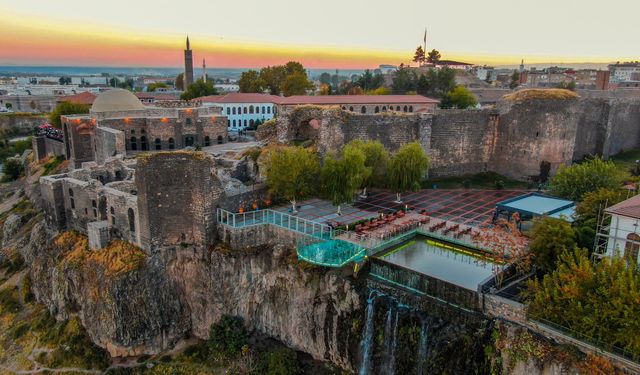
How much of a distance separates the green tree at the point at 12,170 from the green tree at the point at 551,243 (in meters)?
60.0

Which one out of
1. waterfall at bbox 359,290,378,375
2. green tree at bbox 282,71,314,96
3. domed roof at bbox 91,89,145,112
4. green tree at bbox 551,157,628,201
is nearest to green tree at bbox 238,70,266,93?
green tree at bbox 282,71,314,96

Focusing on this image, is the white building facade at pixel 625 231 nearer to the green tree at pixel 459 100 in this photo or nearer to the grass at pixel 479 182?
the grass at pixel 479 182

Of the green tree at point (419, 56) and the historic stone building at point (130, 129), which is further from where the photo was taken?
the green tree at point (419, 56)

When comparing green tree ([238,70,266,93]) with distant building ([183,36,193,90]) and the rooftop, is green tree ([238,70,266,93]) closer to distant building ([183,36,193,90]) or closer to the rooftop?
distant building ([183,36,193,90])

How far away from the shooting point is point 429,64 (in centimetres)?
9219

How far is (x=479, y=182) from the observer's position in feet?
109

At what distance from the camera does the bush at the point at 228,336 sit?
22016 millimetres

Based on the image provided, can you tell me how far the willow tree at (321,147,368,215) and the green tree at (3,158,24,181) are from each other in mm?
48932

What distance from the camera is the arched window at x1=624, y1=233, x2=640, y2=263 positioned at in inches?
586

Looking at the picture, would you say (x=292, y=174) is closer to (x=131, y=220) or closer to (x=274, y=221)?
(x=274, y=221)

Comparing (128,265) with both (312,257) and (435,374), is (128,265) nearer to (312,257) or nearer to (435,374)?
(312,257)

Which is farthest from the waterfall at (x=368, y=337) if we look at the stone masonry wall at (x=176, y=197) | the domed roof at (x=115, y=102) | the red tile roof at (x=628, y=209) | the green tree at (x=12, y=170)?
the green tree at (x=12, y=170)

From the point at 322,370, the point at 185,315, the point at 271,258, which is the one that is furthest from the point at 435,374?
the point at 185,315

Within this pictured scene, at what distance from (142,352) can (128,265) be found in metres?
4.55
